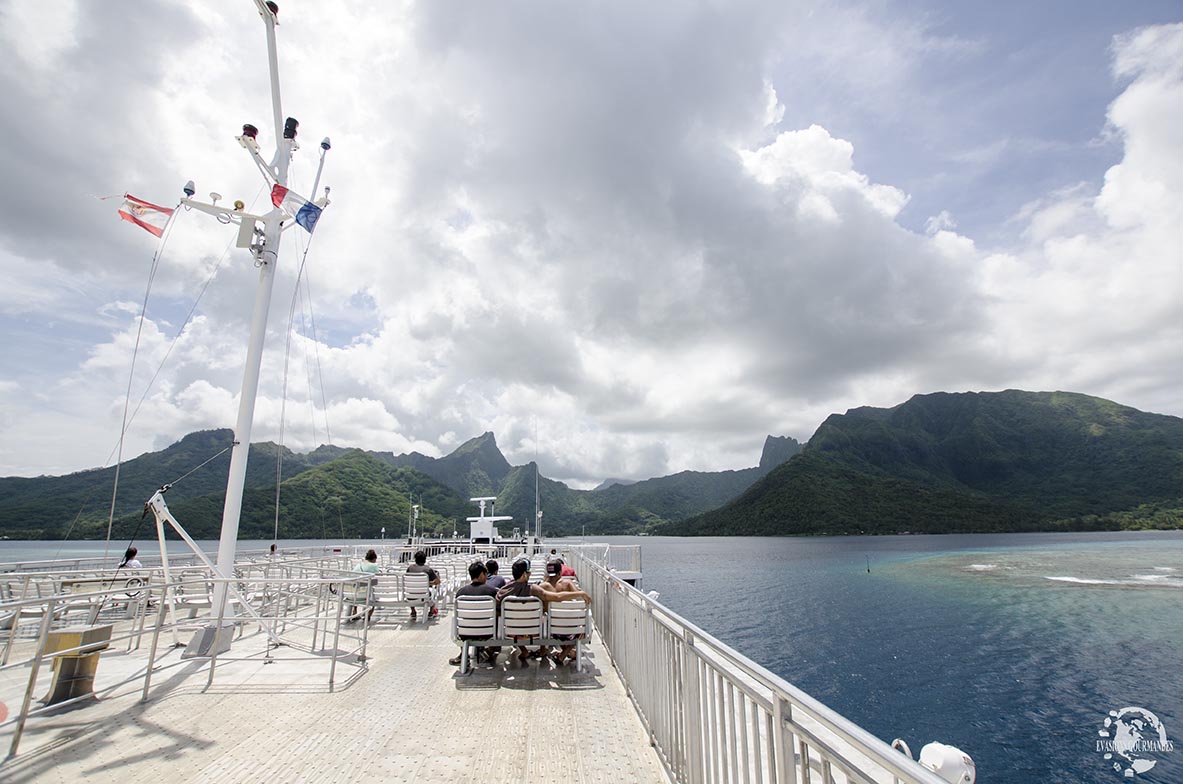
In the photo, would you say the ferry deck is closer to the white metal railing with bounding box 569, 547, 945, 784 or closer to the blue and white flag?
the white metal railing with bounding box 569, 547, 945, 784

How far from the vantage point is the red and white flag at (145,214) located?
26.4 feet

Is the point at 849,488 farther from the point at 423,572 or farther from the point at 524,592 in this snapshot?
the point at 524,592

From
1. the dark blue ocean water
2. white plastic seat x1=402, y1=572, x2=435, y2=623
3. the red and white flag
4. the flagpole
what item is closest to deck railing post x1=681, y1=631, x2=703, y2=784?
the flagpole

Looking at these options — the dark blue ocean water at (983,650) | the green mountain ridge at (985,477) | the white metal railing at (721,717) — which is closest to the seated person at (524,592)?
the white metal railing at (721,717)

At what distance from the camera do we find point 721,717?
9.48 feet

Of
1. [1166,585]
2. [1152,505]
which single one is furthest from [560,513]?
[1166,585]

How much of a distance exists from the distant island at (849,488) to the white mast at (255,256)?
269 ft

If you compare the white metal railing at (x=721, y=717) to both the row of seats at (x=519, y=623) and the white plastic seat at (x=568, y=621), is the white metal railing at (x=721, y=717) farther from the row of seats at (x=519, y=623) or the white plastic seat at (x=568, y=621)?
the row of seats at (x=519, y=623)

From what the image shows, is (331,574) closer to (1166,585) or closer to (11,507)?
(1166,585)

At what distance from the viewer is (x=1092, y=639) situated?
75.2ft

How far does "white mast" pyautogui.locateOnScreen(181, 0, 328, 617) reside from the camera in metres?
7.23

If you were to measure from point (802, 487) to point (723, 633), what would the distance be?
385ft

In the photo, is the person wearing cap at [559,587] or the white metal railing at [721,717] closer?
the white metal railing at [721,717]

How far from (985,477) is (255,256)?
193641 millimetres
